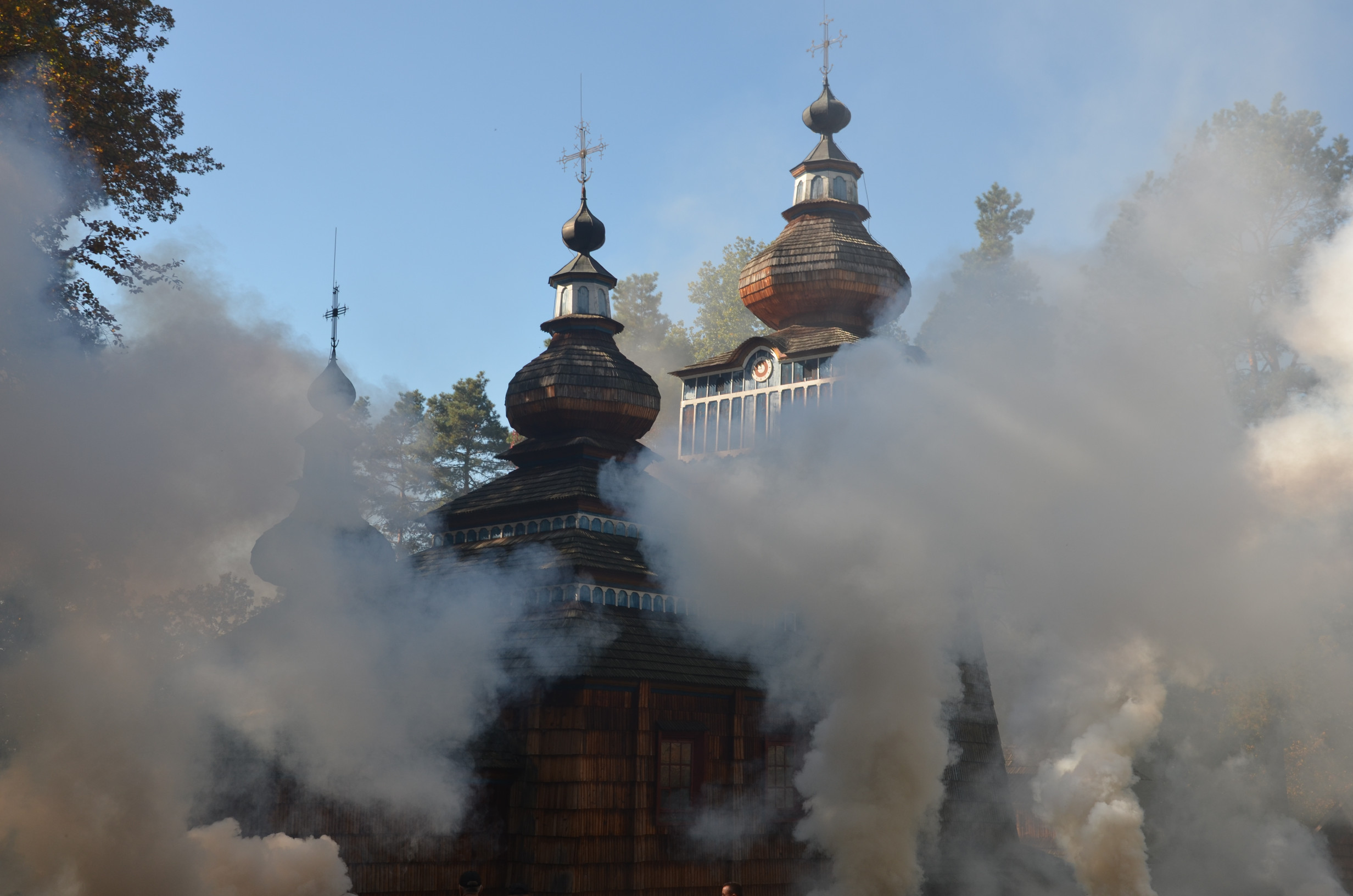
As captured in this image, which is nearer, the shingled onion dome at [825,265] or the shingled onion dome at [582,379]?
the shingled onion dome at [582,379]

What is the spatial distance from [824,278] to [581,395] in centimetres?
692

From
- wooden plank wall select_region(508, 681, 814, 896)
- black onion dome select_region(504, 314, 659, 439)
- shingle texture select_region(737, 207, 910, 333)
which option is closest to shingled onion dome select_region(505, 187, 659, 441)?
black onion dome select_region(504, 314, 659, 439)

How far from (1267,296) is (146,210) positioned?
2992 centimetres

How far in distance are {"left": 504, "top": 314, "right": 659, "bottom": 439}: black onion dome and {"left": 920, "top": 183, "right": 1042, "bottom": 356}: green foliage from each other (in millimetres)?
6411

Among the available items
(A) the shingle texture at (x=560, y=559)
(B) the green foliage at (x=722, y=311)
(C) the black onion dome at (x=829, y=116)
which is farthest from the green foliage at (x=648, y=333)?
(A) the shingle texture at (x=560, y=559)

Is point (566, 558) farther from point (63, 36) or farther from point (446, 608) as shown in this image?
point (63, 36)

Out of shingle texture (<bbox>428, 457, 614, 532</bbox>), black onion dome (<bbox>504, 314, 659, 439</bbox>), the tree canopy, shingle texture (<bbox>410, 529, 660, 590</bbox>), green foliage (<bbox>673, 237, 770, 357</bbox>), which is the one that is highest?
green foliage (<bbox>673, 237, 770, 357</bbox>)

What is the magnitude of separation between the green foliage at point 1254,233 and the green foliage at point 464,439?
85.0 ft

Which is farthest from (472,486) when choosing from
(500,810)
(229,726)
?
(229,726)

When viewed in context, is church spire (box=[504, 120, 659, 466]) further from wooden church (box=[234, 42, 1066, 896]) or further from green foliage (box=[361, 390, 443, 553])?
green foliage (box=[361, 390, 443, 553])

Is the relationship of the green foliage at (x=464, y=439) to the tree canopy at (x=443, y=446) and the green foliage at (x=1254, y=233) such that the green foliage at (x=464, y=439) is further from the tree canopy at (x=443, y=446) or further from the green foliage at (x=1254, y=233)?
the green foliage at (x=1254, y=233)

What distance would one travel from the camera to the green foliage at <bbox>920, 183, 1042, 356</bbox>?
24.8 metres

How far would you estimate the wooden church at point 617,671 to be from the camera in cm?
2028

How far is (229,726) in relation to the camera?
16.5m
